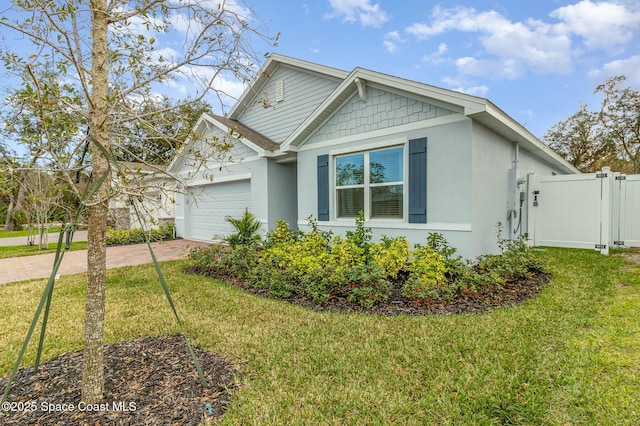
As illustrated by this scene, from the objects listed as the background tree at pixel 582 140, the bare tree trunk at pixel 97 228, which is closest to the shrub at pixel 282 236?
Result: the bare tree trunk at pixel 97 228

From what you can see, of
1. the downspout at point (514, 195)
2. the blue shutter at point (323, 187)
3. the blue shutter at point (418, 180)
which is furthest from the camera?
the blue shutter at point (323, 187)

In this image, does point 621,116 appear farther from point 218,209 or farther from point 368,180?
point 218,209

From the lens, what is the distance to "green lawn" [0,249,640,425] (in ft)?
7.30

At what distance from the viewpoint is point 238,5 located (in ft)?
8.46

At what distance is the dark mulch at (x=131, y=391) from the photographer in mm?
2135

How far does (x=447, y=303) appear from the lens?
4.46m

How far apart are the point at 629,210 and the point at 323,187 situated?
8.67m

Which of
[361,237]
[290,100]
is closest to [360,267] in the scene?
[361,237]

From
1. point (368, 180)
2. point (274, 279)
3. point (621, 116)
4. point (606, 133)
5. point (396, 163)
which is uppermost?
point (621, 116)

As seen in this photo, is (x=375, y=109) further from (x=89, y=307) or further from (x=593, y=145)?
(x=593, y=145)

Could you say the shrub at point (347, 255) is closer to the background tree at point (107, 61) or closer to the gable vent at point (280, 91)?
the background tree at point (107, 61)

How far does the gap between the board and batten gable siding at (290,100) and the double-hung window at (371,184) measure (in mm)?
3578

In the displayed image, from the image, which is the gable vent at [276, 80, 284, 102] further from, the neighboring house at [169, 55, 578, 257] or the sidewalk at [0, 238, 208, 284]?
the sidewalk at [0, 238, 208, 284]

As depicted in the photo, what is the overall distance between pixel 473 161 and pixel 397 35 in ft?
19.5
